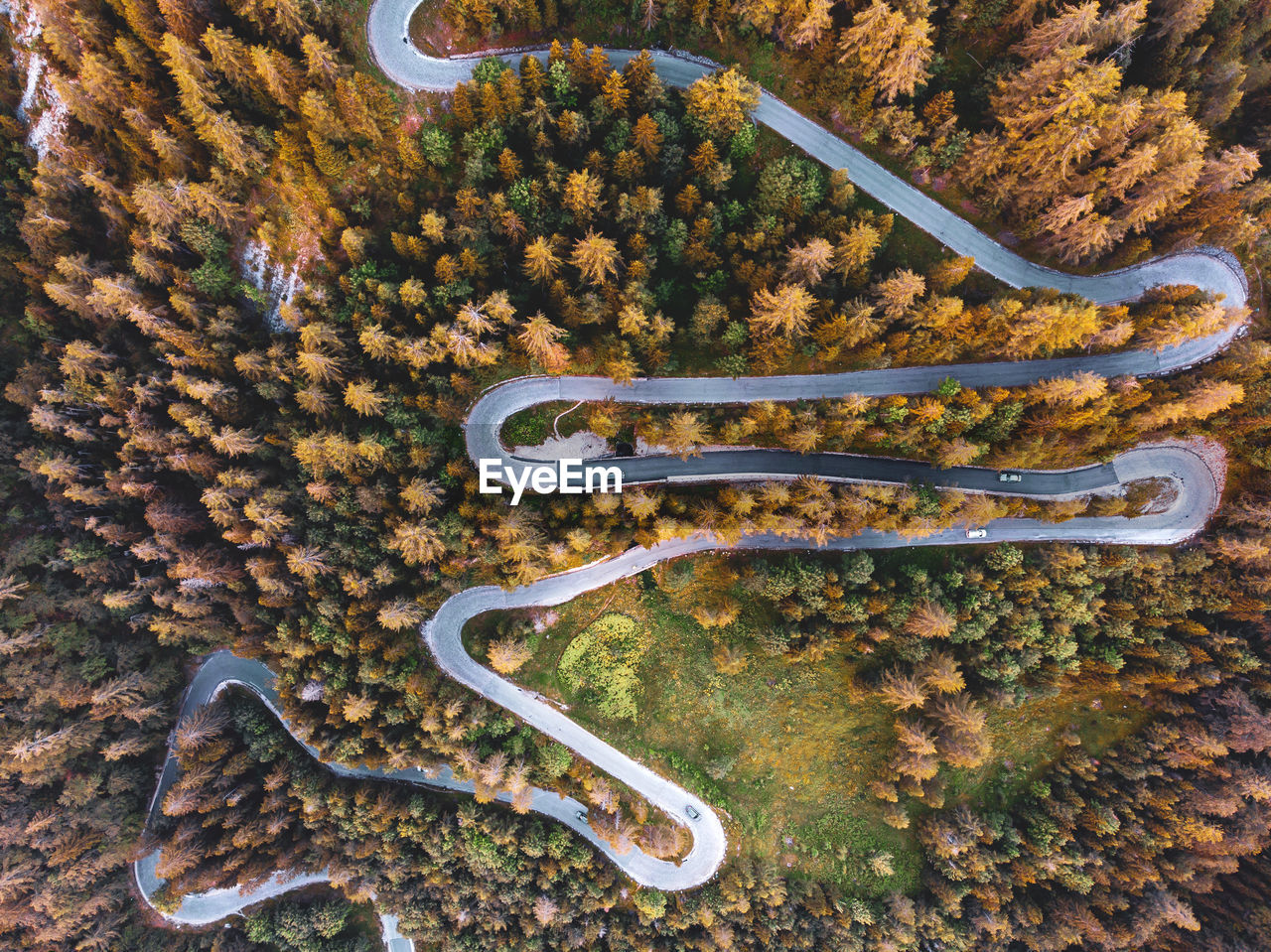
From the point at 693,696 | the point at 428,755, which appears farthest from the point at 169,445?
the point at 693,696

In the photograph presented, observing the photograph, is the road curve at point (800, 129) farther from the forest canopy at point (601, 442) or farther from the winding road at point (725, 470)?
the forest canopy at point (601, 442)

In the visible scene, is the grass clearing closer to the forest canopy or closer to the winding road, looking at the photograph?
the forest canopy

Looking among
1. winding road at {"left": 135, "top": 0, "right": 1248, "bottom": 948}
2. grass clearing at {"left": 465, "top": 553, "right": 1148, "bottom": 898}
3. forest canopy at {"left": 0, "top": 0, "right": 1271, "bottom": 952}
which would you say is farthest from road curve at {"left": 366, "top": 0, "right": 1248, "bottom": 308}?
grass clearing at {"left": 465, "top": 553, "right": 1148, "bottom": 898}

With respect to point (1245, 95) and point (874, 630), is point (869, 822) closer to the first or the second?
point (874, 630)

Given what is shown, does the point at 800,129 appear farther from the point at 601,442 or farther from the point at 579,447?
the point at 579,447

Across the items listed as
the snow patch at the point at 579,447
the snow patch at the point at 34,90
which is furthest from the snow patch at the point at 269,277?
the snow patch at the point at 579,447
